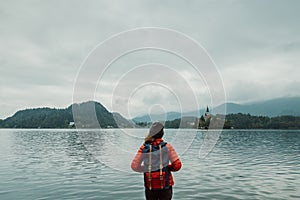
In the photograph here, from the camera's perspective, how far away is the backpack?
585 centimetres

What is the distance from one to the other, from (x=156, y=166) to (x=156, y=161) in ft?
0.45

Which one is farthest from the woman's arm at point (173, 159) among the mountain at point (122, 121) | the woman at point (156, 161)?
the mountain at point (122, 121)

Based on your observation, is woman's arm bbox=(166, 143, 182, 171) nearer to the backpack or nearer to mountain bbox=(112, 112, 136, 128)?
the backpack

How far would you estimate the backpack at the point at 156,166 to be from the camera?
19.2 feet

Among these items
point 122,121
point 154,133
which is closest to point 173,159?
point 154,133

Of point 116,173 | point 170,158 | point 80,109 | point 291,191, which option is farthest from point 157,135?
point 116,173

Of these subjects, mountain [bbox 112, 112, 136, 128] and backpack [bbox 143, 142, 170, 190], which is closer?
backpack [bbox 143, 142, 170, 190]

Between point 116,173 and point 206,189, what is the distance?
8.10 m

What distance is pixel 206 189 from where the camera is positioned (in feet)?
49.9

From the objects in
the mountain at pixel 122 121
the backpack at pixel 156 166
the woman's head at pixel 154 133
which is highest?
the mountain at pixel 122 121

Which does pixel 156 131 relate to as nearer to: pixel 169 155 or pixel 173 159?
pixel 169 155

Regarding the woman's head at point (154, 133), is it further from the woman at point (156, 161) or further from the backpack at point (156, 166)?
the backpack at point (156, 166)

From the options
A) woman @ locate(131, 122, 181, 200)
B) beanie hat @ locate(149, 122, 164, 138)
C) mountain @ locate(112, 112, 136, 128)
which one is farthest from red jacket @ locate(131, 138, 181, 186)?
mountain @ locate(112, 112, 136, 128)

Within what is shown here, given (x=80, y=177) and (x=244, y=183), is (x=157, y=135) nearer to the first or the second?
(x=244, y=183)
